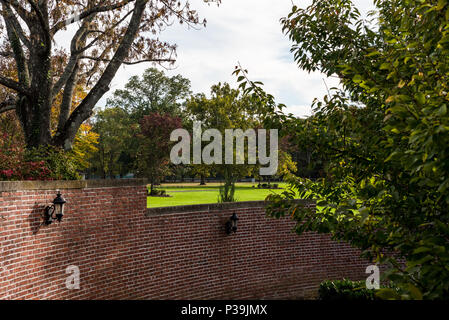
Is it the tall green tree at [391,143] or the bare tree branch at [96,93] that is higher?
the bare tree branch at [96,93]

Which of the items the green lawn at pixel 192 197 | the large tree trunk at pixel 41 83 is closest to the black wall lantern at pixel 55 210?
the large tree trunk at pixel 41 83

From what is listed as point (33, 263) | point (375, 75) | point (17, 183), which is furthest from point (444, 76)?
point (33, 263)

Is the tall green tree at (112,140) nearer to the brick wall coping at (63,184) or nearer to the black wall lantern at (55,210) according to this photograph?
the brick wall coping at (63,184)

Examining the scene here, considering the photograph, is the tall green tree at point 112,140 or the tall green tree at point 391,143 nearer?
the tall green tree at point 391,143

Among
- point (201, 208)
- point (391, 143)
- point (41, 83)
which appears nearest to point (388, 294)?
point (391, 143)

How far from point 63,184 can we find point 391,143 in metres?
6.22

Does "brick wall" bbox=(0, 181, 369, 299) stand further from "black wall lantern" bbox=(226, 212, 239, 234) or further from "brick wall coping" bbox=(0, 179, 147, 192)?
"black wall lantern" bbox=(226, 212, 239, 234)

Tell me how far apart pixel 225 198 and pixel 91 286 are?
540 centimetres

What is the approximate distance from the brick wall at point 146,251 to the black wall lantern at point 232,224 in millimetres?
145

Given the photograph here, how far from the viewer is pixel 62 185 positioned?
7035mm

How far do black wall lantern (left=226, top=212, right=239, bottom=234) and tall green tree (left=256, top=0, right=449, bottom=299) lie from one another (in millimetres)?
5433

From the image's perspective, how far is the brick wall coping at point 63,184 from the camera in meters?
5.95

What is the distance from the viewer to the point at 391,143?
2.81 meters

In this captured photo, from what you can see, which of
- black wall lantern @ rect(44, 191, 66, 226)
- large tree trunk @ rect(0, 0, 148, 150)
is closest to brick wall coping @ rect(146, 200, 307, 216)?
black wall lantern @ rect(44, 191, 66, 226)
